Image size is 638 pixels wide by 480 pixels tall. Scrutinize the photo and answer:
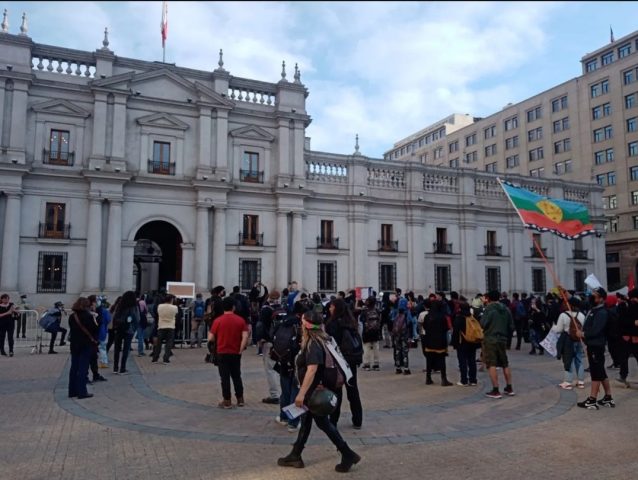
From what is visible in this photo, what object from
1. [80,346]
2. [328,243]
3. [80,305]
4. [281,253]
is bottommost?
[80,346]

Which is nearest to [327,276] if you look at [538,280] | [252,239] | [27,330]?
[252,239]

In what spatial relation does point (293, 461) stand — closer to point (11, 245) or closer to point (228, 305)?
point (228, 305)

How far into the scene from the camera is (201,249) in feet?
86.6

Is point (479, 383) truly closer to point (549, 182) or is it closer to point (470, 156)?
point (549, 182)

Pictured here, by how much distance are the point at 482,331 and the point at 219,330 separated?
5.30 metres

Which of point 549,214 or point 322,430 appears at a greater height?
point 549,214

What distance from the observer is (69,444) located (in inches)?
255

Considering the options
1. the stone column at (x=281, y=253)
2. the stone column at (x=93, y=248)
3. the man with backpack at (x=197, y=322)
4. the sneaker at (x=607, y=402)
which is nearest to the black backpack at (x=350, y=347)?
the sneaker at (x=607, y=402)

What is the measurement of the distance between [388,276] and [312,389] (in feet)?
83.9

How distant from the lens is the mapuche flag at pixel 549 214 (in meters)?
14.2

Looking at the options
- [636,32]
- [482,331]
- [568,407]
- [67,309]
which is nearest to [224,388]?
[482,331]

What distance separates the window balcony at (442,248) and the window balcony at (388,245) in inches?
110

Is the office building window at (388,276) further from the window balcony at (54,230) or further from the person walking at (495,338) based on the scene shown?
the person walking at (495,338)

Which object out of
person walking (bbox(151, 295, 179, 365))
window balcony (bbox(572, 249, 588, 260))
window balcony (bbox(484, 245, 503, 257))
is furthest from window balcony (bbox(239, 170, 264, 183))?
window balcony (bbox(572, 249, 588, 260))
